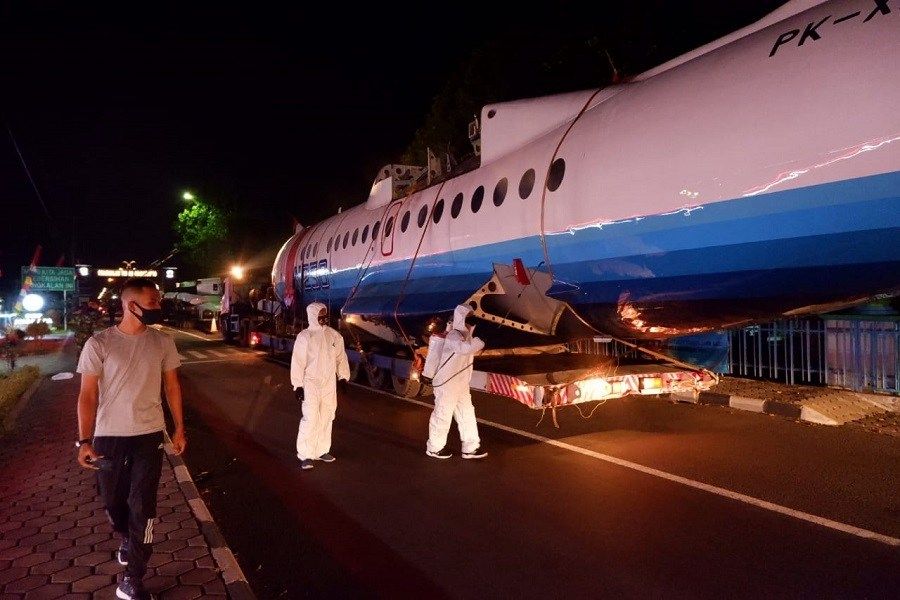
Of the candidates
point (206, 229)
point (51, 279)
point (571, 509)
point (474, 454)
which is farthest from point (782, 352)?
point (206, 229)

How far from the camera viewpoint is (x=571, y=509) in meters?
5.47

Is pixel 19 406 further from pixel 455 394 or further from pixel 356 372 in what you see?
pixel 455 394

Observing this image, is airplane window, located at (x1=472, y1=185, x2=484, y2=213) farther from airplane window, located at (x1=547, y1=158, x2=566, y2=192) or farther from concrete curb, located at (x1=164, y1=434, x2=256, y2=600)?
concrete curb, located at (x1=164, y1=434, x2=256, y2=600)

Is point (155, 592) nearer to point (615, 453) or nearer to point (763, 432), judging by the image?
point (615, 453)

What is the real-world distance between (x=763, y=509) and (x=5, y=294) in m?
85.5

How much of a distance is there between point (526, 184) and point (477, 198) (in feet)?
4.05

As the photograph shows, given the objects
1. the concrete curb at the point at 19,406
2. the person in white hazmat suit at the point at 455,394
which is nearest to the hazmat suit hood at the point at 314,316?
the person in white hazmat suit at the point at 455,394

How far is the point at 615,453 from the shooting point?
7.17 metres

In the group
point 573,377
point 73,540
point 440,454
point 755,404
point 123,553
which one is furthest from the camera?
point 755,404

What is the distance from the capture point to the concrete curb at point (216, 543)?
4.04 meters

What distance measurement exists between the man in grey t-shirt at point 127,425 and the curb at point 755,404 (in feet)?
22.8

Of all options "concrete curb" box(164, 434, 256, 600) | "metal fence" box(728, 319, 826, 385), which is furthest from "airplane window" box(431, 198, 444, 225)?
"metal fence" box(728, 319, 826, 385)

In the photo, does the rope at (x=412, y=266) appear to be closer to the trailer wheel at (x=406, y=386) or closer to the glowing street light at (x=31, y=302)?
the trailer wheel at (x=406, y=386)

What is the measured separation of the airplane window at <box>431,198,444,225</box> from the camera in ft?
31.7
